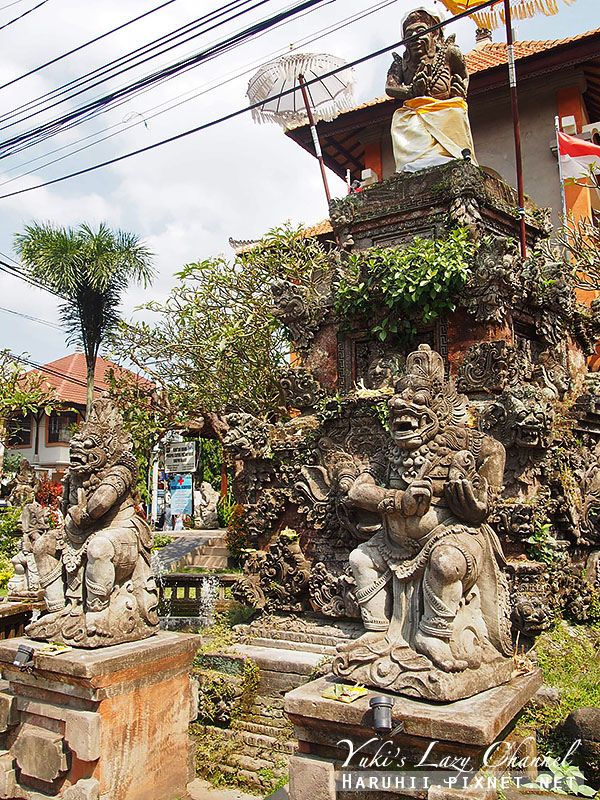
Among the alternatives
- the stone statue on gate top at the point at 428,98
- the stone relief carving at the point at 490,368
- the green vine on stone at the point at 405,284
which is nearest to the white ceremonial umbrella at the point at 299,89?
the stone statue on gate top at the point at 428,98

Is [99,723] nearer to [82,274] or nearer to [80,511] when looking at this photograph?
[80,511]

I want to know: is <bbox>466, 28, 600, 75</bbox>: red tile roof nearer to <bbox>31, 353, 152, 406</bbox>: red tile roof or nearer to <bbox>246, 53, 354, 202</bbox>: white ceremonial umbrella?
<bbox>246, 53, 354, 202</bbox>: white ceremonial umbrella

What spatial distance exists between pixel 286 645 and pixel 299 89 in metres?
11.0


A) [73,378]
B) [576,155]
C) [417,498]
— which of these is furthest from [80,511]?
[73,378]

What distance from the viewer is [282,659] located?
7406mm

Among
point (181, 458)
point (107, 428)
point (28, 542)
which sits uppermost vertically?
point (181, 458)

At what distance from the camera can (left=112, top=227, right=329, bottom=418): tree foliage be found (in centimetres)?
1467

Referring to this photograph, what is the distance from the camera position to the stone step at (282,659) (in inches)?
283

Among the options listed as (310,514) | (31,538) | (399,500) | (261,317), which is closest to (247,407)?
(261,317)

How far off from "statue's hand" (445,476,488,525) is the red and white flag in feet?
29.5

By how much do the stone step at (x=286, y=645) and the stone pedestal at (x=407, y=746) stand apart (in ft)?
12.1

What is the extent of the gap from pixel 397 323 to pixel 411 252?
1012 mm

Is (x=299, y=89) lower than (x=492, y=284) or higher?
higher

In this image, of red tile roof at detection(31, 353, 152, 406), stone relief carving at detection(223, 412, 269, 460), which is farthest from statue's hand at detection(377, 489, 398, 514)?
red tile roof at detection(31, 353, 152, 406)
